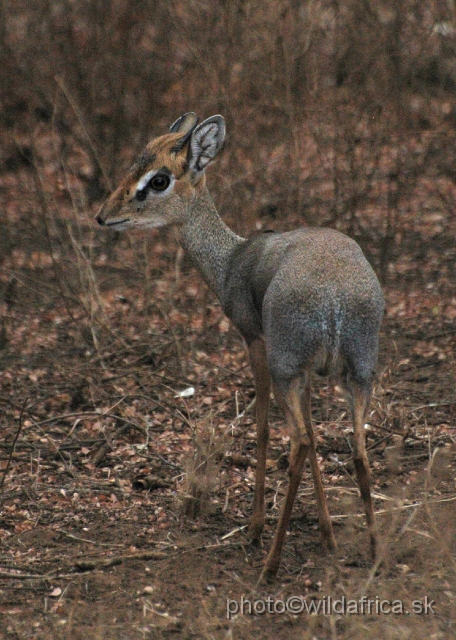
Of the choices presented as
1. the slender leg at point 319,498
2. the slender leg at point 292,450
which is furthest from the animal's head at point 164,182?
the slender leg at point 292,450

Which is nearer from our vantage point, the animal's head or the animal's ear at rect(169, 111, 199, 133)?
the animal's head

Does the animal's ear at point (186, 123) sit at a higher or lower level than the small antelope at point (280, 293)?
higher

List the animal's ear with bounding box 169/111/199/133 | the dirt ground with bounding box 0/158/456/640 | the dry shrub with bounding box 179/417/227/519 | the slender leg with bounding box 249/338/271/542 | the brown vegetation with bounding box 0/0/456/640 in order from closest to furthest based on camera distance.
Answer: the dirt ground with bounding box 0/158/456/640, the brown vegetation with bounding box 0/0/456/640, the slender leg with bounding box 249/338/271/542, the dry shrub with bounding box 179/417/227/519, the animal's ear with bounding box 169/111/199/133

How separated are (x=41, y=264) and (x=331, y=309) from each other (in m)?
5.44

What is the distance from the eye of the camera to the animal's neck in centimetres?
600

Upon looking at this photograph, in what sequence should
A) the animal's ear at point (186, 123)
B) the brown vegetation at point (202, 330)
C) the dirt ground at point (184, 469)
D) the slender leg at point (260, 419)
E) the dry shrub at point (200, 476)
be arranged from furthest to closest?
the animal's ear at point (186, 123) → the dry shrub at point (200, 476) → the slender leg at point (260, 419) → the brown vegetation at point (202, 330) → the dirt ground at point (184, 469)

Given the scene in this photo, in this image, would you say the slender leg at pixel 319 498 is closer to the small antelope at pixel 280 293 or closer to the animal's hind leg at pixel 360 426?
the small antelope at pixel 280 293

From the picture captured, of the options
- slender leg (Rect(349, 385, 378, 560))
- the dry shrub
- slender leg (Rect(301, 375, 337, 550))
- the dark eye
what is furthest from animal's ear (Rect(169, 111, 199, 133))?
slender leg (Rect(349, 385, 378, 560))

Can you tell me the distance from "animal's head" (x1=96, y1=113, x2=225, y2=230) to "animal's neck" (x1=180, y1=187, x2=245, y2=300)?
69 millimetres

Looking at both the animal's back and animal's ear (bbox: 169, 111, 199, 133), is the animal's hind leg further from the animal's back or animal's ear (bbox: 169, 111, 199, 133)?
animal's ear (bbox: 169, 111, 199, 133)

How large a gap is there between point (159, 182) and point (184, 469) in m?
1.65

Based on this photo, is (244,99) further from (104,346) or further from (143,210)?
(143,210)

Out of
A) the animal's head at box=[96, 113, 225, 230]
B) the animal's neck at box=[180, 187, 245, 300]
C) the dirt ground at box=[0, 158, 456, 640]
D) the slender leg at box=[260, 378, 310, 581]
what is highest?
the animal's head at box=[96, 113, 225, 230]

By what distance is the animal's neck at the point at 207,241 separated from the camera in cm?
600
